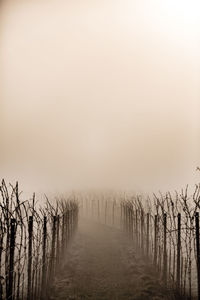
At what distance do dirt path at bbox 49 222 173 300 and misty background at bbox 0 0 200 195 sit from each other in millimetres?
313

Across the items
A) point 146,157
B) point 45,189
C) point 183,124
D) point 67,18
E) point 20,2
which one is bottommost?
point 45,189

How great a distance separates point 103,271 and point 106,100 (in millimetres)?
1029

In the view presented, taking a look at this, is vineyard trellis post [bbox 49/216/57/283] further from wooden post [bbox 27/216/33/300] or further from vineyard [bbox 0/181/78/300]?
wooden post [bbox 27/216/33/300]

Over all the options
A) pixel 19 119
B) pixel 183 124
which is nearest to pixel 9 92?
pixel 19 119

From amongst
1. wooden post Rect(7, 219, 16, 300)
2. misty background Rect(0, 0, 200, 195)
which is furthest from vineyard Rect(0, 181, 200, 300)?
misty background Rect(0, 0, 200, 195)

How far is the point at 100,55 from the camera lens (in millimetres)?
2227

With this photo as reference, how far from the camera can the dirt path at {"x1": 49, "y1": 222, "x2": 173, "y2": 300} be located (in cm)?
185

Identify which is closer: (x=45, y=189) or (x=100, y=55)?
(x=45, y=189)

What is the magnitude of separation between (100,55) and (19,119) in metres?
0.67

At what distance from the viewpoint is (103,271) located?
1.91m

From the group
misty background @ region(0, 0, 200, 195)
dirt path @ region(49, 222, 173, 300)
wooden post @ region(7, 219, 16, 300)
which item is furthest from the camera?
misty background @ region(0, 0, 200, 195)

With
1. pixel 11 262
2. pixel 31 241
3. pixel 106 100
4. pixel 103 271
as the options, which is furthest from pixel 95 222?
pixel 106 100

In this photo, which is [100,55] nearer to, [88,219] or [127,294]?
[88,219]

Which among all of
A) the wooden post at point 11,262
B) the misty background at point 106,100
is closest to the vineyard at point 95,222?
the wooden post at point 11,262
